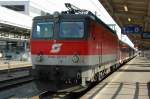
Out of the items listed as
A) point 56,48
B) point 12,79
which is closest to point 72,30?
point 56,48

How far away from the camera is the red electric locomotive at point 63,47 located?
13672 millimetres

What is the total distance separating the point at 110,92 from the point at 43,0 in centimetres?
8184

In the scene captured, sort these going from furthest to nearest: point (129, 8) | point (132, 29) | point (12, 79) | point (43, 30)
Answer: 1. point (132, 29)
2. point (129, 8)
3. point (12, 79)
4. point (43, 30)

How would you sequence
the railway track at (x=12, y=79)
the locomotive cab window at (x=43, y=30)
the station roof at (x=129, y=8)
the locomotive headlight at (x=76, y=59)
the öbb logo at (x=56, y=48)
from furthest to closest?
the station roof at (x=129, y=8)
the railway track at (x=12, y=79)
the locomotive cab window at (x=43, y=30)
the öbb logo at (x=56, y=48)
the locomotive headlight at (x=76, y=59)

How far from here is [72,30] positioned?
14.0 meters

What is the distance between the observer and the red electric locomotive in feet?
44.9

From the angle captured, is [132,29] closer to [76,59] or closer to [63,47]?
[63,47]

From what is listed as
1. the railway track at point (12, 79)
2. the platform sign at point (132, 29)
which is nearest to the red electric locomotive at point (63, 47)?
the railway track at point (12, 79)

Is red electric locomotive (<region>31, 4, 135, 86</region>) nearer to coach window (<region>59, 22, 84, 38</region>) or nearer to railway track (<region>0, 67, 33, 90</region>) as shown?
coach window (<region>59, 22, 84, 38</region>)

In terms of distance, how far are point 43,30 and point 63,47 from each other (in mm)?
1040

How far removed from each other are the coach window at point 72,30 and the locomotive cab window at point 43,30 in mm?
399

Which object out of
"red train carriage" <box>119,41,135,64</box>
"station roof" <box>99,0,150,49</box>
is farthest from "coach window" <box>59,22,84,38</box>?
"red train carriage" <box>119,41,135,64</box>

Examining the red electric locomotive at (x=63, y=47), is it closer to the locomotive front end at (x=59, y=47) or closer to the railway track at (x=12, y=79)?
the locomotive front end at (x=59, y=47)

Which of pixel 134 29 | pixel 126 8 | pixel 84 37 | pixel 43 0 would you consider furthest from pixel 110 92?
pixel 43 0
